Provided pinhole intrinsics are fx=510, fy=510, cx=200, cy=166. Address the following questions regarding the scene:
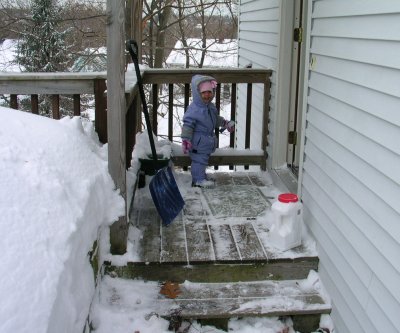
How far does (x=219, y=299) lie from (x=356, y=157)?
4.14 feet

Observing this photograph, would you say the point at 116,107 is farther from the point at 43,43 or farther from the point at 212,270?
the point at 43,43

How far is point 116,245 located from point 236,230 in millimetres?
969

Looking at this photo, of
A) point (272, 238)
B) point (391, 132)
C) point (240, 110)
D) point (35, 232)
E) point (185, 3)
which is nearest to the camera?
point (35, 232)

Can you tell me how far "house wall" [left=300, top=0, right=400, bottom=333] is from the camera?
7.83ft

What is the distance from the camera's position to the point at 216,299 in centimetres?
331

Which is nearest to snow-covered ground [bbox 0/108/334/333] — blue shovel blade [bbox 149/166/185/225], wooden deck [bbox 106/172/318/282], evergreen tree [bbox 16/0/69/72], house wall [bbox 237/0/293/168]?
wooden deck [bbox 106/172/318/282]

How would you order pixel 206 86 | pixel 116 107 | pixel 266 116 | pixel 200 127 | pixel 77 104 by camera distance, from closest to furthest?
pixel 116 107 < pixel 77 104 < pixel 206 86 < pixel 200 127 < pixel 266 116

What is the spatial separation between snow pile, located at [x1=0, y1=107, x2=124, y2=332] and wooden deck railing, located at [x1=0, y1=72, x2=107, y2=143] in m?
0.65

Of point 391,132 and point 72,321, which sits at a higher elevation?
point 391,132

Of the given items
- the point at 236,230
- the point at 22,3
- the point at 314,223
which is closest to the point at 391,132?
the point at 314,223

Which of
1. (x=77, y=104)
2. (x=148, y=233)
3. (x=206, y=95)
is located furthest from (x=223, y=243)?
(x=77, y=104)

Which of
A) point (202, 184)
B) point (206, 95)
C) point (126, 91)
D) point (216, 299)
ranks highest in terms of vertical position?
point (126, 91)

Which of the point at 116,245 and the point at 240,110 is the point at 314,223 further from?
the point at 240,110

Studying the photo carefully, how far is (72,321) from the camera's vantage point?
205cm
